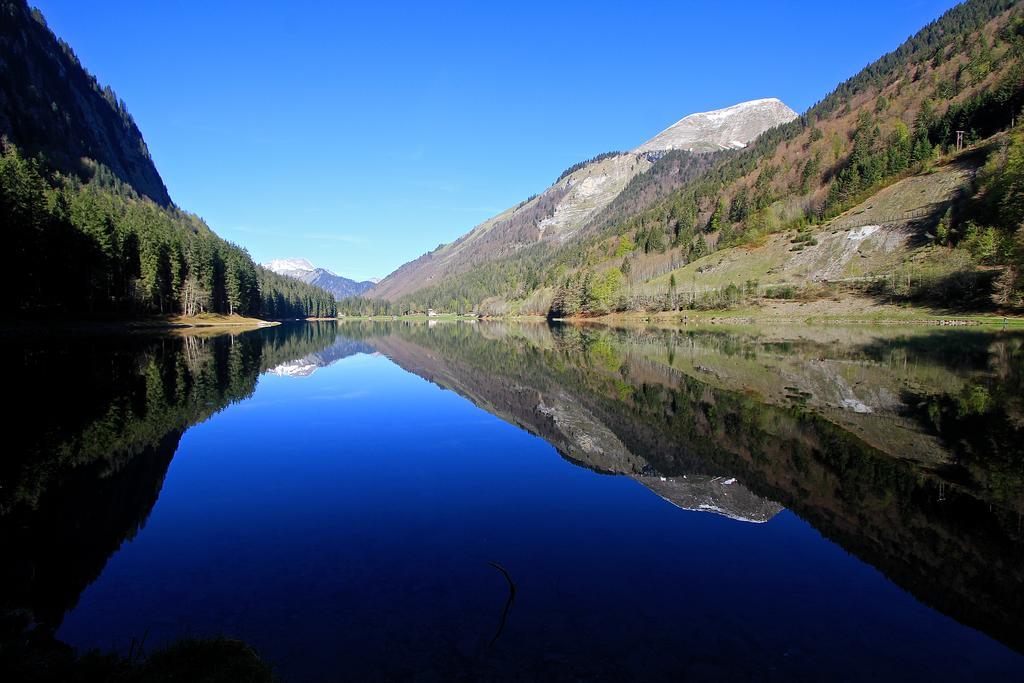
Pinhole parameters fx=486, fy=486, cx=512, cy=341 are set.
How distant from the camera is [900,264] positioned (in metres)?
93.8

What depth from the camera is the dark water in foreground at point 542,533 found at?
727 cm

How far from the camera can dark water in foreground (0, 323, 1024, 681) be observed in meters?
7.27

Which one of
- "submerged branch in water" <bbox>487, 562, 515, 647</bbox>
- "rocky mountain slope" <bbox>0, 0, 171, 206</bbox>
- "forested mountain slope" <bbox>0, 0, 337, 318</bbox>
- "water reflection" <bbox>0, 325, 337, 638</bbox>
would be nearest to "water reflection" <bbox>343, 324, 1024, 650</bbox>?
"submerged branch in water" <bbox>487, 562, 515, 647</bbox>

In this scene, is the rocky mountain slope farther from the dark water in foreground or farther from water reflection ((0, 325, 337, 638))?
the dark water in foreground

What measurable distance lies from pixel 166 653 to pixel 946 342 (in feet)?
217

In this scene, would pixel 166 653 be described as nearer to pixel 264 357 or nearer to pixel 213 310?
pixel 264 357

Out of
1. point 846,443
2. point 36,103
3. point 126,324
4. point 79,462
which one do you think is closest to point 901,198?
point 846,443

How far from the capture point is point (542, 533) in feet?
38.2

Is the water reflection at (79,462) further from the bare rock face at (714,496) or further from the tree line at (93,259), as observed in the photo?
the tree line at (93,259)

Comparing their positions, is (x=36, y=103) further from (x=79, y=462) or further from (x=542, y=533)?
(x=542, y=533)

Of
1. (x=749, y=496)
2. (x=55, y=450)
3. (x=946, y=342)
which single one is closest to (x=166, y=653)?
(x=749, y=496)

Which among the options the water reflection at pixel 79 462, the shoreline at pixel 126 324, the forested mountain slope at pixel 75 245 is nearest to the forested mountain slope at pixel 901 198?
the water reflection at pixel 79 462

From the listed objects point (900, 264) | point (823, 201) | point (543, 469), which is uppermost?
point (823, 201)

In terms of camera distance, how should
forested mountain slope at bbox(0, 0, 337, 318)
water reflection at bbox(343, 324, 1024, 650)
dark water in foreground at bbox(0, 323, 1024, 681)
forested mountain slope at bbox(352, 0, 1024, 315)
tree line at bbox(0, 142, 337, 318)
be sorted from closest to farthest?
1. dark water in foreground at bbox(0, 323, 1024, 681)
2. water reflection at bbox(343, 324, 1024, 650)
3. tree line at bbox(0, 142, 337, 318)
4. forested mountain slope at bbox(0, 0, 337, 318)
5. forested mountain slope at bbox(352, 0, 1024, 315)
